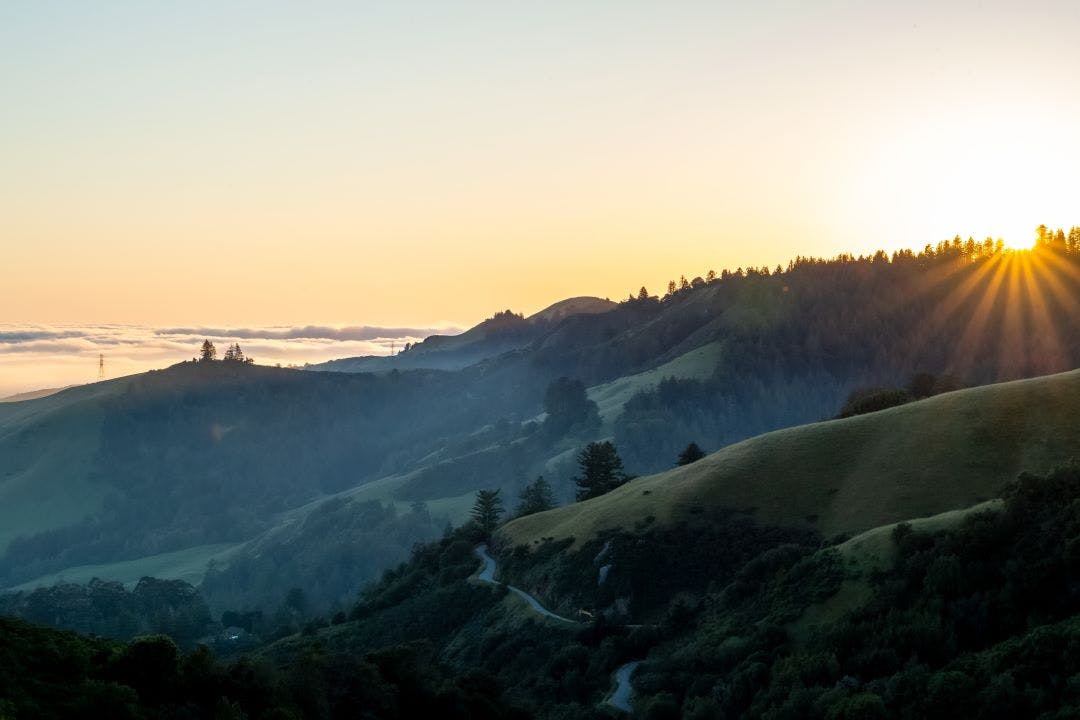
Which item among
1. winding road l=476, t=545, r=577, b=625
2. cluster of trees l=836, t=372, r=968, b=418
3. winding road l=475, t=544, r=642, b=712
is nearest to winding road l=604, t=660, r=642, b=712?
winding road l=475, t=544, r=642, b=712

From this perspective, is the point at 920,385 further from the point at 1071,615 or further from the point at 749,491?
the point at 1071,615

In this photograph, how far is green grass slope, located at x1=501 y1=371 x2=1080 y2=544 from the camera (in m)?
82.7

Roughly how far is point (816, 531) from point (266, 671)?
174ft

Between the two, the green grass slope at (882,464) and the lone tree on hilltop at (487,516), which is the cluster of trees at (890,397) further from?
the lone tree on hilltop at (487,516)

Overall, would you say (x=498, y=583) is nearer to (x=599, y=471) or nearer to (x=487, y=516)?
(x=599, y=471)

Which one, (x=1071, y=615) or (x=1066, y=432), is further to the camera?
(x=1066, y=432)

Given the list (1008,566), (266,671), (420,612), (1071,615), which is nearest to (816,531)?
(1008,566)

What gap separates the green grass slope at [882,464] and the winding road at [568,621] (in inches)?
315

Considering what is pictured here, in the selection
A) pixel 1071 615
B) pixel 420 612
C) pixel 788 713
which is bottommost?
pixel 420 612

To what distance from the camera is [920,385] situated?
463 feet

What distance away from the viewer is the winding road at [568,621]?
63584mm

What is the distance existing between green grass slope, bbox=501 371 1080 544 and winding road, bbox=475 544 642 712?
8.00 m

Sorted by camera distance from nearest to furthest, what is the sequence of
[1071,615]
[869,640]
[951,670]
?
[951,670] → [1071,615] → [869,640]

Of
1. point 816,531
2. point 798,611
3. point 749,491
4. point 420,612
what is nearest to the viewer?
point 798,611
